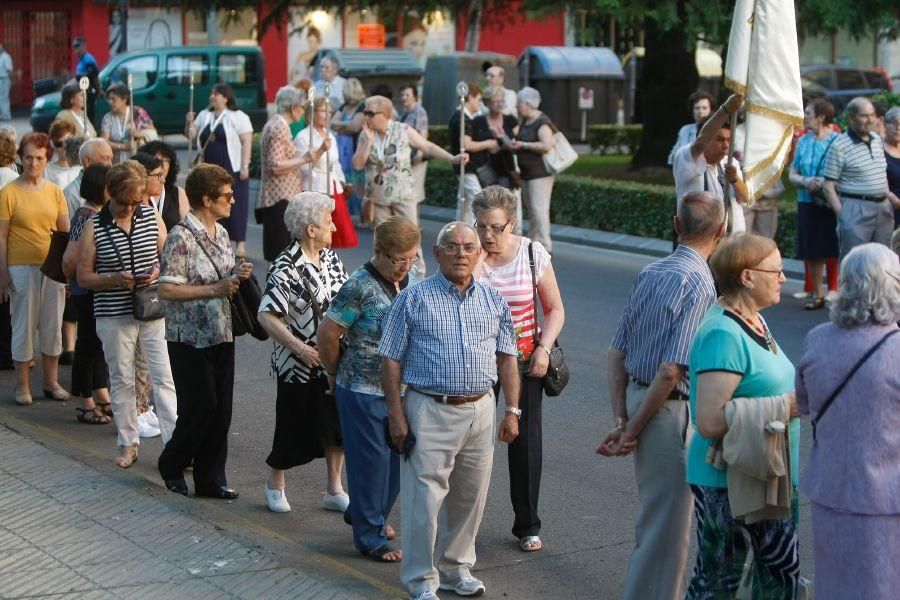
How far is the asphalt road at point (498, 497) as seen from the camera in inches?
256

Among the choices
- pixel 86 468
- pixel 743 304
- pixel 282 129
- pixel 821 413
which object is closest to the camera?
pixel 821 413

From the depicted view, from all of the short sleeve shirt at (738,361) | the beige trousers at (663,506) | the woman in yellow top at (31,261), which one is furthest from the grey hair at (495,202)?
the woman in yellow top at (31,261)

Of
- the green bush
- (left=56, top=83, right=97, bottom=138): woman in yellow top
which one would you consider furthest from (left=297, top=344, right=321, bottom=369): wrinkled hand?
the green bush

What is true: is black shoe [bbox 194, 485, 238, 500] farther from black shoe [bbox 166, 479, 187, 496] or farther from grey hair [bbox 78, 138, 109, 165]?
grey hair [bbox 78, 138, 109, 165]

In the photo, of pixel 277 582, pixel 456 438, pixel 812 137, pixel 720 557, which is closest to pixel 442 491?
pixel 456 438

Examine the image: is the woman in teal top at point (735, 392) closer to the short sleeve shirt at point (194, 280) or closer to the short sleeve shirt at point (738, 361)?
the short sleeve shirt at point (738, 361)

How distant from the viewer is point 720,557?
17.1ft

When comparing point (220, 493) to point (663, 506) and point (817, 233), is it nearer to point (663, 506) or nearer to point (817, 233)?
point (663, 506)

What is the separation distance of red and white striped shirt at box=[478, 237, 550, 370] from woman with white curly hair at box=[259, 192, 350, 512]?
0.91 m

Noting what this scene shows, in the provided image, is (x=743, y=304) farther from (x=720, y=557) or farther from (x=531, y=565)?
(x=531, y=565)

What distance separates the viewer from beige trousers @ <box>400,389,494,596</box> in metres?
5.86

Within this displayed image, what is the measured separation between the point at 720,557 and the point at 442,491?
1238 mm

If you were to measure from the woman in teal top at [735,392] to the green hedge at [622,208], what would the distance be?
37.4ft

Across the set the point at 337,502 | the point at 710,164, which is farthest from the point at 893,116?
the point at 337,502
